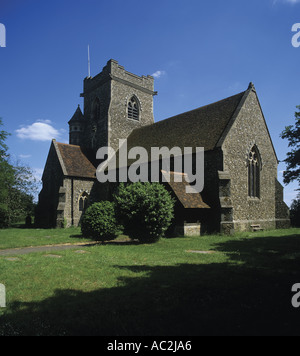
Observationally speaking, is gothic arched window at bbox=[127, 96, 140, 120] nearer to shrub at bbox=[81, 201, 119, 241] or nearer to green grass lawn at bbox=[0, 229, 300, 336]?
shrub at bbox=[81, 201, 119, 241]

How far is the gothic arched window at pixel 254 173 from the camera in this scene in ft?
65.9

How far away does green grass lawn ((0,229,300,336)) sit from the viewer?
3789 mm

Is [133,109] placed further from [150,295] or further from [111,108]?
[150,295]

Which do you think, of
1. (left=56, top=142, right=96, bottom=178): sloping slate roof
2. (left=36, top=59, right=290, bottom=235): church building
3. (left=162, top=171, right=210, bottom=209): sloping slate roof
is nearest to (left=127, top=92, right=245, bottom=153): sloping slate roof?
(left=36, top=59, right=290, bottom=235): church building

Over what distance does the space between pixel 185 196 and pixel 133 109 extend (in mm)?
17982

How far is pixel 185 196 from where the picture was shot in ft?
53.0

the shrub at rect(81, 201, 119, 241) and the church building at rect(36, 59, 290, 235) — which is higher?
the church building at rect(36, 59, 290, 235)

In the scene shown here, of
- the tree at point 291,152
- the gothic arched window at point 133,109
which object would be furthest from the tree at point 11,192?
the tree at point 291,152

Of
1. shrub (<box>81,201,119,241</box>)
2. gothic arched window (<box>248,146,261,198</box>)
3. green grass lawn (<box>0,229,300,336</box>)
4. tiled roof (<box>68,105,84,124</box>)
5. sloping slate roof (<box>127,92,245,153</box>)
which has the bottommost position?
green grass lawn (<box>0,229,300,336</box>)

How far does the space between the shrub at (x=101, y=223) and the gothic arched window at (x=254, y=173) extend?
11255 millimetres

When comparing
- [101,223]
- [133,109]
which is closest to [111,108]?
[133,109]

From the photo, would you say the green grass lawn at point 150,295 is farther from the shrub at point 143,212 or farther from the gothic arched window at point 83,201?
the gothic arched window at point 83,201

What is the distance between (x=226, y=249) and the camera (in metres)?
10.7
